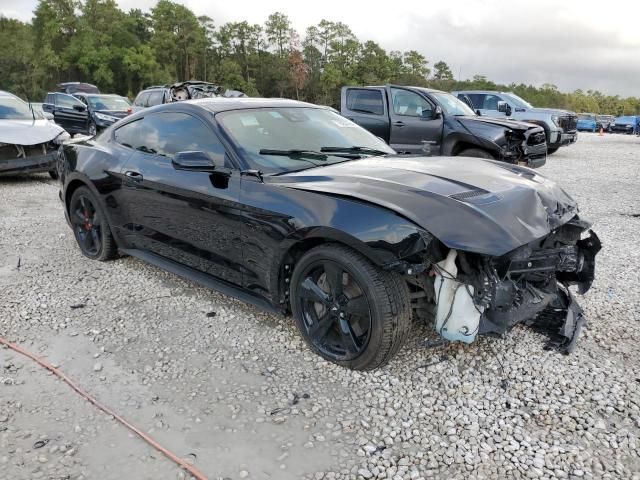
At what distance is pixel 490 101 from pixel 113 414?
15660mm

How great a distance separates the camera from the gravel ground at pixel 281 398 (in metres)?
2.26

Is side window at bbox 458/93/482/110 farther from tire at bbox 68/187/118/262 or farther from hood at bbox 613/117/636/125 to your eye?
hood at bbox 613/117/636/125

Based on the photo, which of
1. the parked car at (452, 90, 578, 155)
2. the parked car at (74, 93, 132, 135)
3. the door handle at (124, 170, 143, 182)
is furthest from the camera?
the parked car at (74, 93, 132, 135)

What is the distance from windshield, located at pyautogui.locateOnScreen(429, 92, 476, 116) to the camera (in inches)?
361

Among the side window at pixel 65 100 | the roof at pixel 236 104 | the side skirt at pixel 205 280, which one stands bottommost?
the side skirt at pixel 205 280

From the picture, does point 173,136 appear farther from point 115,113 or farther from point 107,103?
point 107,103

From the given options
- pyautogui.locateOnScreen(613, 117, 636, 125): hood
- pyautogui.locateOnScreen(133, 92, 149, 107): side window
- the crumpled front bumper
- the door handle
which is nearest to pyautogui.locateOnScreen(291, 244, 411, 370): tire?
the door handle

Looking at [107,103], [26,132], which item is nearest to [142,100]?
[107,103]

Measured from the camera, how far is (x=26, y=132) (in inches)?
332

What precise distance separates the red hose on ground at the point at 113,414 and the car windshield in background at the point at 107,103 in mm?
14432

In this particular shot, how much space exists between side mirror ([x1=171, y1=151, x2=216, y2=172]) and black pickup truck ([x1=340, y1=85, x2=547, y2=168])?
5434 millimetres

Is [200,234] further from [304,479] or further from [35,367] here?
[304,479]

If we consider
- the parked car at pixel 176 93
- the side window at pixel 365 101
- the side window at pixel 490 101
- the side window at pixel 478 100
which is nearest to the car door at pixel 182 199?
the side window at pixel 365 101

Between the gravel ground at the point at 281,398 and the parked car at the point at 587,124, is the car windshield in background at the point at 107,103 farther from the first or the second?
the parked car at the point at 587,124
